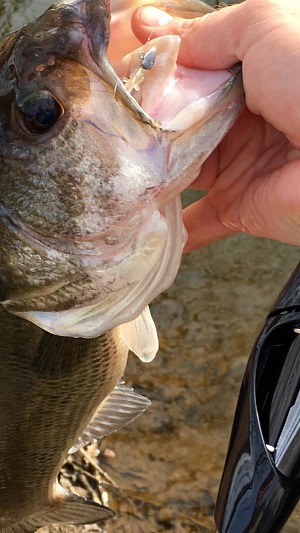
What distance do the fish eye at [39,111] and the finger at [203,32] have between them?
0.35 m

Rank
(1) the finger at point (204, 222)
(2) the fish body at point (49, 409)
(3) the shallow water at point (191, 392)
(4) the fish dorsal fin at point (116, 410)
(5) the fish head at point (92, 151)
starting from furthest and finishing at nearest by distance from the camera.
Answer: (3) the shallow water at point (191, 392) → (4) the fish dorsal fin at point (116, 410) → (1) the finger at point (204, 222) → (2) the fish body at point (49, 409) → (5) the fish head at point (92, 151)

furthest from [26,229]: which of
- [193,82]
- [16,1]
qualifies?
[16,1]

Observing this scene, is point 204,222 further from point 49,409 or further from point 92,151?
point 92,151

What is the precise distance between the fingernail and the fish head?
0.13m

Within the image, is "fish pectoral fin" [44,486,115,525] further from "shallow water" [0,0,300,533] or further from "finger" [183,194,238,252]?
"finger" [183,194,238,252]

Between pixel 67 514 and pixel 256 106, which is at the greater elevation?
pixel 256 106

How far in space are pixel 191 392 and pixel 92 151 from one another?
6.23 feet

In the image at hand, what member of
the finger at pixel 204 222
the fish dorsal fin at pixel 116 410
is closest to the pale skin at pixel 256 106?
the finger at pixel 204 222

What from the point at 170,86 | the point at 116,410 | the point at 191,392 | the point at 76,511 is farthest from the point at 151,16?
the point at 191,392

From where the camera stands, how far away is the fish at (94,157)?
3.97 feet

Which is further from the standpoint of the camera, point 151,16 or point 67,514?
point 67,514

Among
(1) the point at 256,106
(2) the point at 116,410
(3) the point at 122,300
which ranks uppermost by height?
(1) the point at 256,106

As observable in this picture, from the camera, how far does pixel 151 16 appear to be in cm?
144

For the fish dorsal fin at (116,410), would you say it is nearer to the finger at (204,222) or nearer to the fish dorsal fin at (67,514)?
the fish dorsal fin at (67,514)
